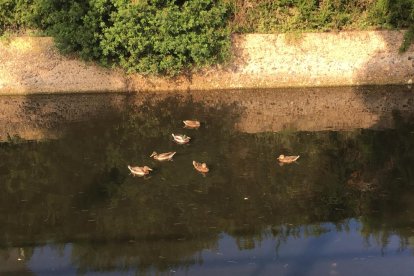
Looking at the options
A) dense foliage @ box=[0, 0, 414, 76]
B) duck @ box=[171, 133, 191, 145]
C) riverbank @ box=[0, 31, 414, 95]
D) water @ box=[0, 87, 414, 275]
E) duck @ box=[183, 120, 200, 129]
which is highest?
dense foliage @ box=[0, 0, 414, 76]

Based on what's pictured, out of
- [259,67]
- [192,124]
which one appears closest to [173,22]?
[259,67]

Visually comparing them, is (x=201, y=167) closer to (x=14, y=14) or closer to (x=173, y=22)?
(x=173, y=22)

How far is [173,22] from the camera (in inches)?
591

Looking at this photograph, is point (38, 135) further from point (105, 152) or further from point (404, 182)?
point (404, 182)

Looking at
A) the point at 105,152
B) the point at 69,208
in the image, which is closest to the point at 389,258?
the point at 69,208

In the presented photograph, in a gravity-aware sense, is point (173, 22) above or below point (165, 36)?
above

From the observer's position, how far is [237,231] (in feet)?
30.3

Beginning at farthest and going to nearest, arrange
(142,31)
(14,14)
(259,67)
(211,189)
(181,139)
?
(259,67) < (14,14) < (142,31) < (181,139) < (211,189)

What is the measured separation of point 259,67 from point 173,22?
3.14 m

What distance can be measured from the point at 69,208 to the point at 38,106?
6237mm

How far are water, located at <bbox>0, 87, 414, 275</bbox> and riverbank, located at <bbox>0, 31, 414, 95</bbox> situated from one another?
104 cm

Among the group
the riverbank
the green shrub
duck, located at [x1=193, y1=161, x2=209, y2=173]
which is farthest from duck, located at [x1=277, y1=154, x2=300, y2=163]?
the riverbank

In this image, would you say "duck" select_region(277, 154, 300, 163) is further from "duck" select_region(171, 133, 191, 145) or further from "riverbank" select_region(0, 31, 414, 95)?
"riverbank" select_region(0, 31, 414, 95)

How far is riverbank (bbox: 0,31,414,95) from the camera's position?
16.1 meters
